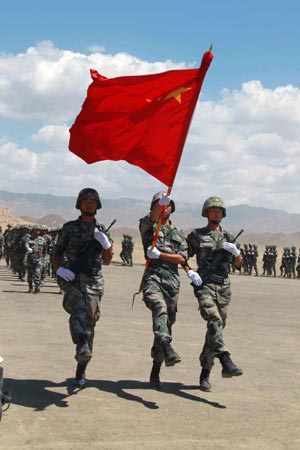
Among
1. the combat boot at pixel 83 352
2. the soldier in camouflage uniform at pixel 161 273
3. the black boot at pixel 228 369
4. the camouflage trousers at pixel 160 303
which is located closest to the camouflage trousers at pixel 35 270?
the soldier in camouflage uniform at pixel 161 273

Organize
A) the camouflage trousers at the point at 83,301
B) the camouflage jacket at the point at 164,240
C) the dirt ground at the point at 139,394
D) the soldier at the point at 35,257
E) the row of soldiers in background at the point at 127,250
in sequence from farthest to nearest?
1. the row of soldiers in background at the point at 127,250
2. the soldier at the point at 35,257
3. the camouflage jacket at the point at 164,240
4. the camouflage trousers at the point at 83,301
5. the dirt ground at the point at 139,394

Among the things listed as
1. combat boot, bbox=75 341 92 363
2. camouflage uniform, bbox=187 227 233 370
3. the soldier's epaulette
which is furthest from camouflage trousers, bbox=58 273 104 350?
the soldier's epaulette

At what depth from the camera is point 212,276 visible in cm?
720

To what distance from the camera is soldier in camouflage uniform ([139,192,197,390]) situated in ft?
22.4

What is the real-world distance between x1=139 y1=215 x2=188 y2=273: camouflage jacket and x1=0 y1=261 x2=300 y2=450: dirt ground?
1353 mm

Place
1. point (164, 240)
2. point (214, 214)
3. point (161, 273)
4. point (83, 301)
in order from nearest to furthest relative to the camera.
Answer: point (83, 301) < point (161, 273) < point (164, 240) < point (214, 214)

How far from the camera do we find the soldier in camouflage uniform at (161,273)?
269 inches

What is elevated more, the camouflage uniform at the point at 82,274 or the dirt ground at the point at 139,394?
the camouflage uniform at the point at 82,274

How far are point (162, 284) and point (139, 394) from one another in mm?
1188

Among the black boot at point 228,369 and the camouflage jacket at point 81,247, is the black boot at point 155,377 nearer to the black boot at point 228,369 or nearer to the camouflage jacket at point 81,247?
the black boot at point 228,369

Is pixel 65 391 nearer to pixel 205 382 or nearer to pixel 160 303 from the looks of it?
pixel 160 303

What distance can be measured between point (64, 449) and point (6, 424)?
31.1 inches

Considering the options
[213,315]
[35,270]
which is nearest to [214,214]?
[213,315]

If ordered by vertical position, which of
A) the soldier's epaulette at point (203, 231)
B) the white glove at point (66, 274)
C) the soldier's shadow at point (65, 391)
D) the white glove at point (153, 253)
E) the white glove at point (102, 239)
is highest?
the soldier's epaulette at point (203, 231)
